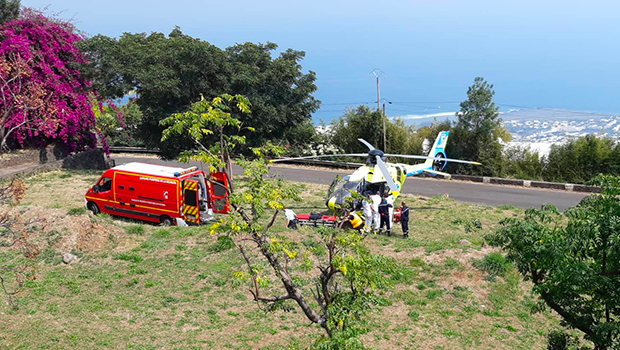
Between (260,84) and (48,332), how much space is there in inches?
703

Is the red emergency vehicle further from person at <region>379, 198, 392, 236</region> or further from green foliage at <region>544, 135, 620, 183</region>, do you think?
green foliage at <region>544, 135, 620, 183</region>

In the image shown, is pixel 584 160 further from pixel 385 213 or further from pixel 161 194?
pixel 161 194

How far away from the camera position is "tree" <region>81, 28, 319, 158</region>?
81.5 feet

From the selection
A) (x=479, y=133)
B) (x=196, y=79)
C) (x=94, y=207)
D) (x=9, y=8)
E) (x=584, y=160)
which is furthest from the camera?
(x=479, y=133)

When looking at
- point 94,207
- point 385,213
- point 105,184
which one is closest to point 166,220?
point 105,184

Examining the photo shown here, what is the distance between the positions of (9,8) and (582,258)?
1332 inches

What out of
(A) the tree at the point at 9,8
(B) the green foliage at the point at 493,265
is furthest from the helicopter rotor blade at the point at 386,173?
(A) the tree at the point at 9,8

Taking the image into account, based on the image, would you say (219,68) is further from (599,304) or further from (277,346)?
(599,304)

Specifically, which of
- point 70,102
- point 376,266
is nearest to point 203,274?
point 376,266

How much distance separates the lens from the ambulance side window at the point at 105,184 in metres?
19.3

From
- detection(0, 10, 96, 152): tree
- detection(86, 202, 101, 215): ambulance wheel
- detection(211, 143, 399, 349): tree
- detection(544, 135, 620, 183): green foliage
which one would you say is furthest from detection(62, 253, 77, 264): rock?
detection(544, 135, 620, 183): green foliage

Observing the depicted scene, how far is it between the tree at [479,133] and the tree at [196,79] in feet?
36.1

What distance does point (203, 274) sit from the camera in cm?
1392

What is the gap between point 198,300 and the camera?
12.7 metres
